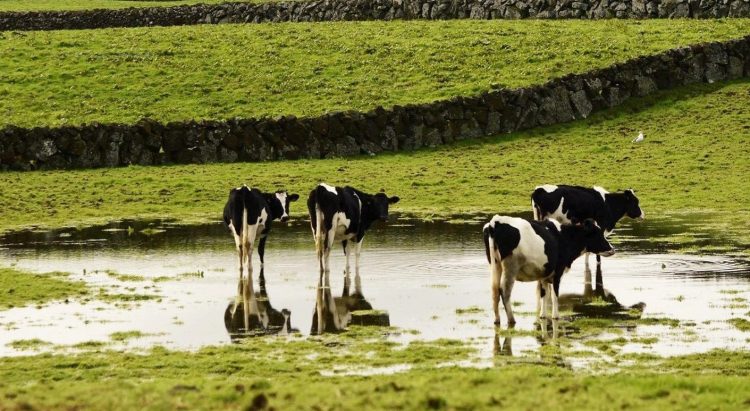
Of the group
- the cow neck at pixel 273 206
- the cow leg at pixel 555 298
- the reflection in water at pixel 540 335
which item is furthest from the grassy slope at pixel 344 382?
the cow neck at pixel 273 206

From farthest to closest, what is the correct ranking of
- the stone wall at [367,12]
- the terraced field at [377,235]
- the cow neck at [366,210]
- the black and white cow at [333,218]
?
1. the stone wall at [367,12]
2. the cow neck at [366,210]
3. the black and white cow at [333,218]
4. the terraced field at [377,235]

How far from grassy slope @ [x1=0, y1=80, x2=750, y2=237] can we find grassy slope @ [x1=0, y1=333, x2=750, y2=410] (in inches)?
799

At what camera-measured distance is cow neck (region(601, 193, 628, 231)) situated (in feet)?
99.5

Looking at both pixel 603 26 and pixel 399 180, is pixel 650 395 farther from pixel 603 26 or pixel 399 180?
pixel 603 26

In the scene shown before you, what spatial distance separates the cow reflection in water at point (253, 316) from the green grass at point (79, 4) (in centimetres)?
6437

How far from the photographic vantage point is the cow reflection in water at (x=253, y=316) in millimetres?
21344

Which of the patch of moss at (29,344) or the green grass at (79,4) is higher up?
the green grass at (79,4)

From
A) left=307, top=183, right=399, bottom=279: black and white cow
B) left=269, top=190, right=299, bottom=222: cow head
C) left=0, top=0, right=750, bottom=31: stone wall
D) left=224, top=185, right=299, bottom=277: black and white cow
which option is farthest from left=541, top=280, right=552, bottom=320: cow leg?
left=0, top=0, right=750, bottom=31: stone wall

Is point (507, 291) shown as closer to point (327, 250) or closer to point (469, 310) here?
point (469, 310)

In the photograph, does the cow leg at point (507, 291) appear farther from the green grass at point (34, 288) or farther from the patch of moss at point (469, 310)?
the green grass at point (34, 288)

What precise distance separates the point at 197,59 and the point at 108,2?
29.7 metres

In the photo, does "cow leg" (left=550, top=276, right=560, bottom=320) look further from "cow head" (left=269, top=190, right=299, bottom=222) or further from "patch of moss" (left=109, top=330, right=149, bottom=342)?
"cow head" (left=269, top=190, right=299, bottom=222)

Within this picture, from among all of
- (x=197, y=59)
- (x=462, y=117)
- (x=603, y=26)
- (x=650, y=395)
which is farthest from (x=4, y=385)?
(x=603, y=26)

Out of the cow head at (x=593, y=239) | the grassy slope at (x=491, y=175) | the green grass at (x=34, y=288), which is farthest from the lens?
the grassy slope at (x=491, y=175)
